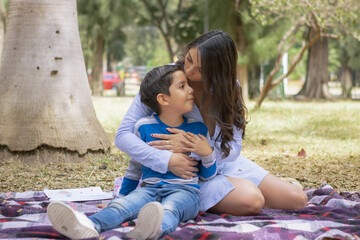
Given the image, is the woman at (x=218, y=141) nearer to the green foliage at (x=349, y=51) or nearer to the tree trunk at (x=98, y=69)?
the tree trunk at (x=98, y=69)

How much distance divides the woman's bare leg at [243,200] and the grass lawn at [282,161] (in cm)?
54

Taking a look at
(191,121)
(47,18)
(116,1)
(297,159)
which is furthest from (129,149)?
(116,1)

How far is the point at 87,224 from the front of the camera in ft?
8.62

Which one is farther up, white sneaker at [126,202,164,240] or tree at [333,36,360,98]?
tree at [333,36,360,98]

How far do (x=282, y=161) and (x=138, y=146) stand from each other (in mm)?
3266

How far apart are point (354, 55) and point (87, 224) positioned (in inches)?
972

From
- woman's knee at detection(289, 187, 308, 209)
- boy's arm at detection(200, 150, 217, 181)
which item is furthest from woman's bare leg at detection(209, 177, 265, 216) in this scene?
woman's knee at detection(289, 187, 308, 209)

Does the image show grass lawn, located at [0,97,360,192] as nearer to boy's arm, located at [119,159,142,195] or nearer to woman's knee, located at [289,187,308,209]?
woman's knee, located at [289,187,308,209]

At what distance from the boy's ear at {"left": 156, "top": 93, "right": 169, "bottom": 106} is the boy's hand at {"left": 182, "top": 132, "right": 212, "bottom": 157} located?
→ 0.81 feet

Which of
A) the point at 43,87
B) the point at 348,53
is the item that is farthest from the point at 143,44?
the point at 43,87

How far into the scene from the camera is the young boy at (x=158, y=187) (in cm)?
263

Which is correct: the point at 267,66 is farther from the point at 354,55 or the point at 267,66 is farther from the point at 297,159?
the point at 297,159

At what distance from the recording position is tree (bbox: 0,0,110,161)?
5543 millimetres

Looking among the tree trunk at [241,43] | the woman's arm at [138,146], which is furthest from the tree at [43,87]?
the tree trunk at [241,43]
